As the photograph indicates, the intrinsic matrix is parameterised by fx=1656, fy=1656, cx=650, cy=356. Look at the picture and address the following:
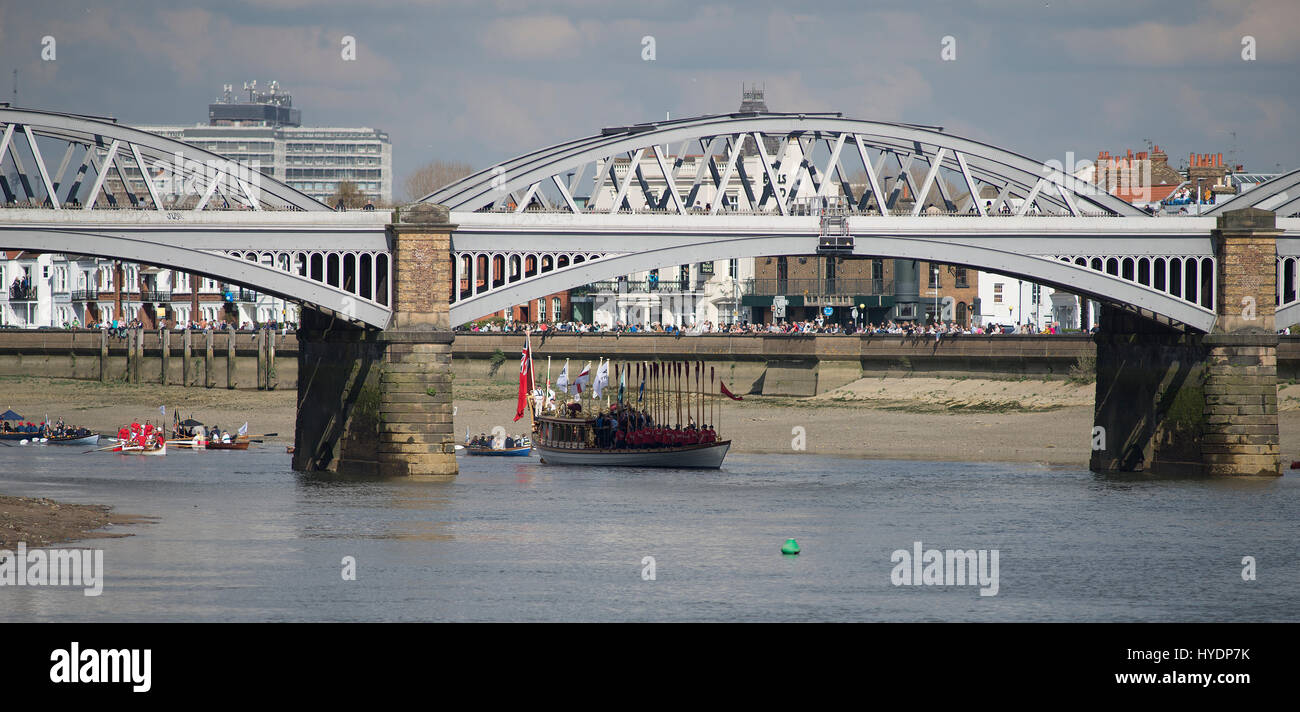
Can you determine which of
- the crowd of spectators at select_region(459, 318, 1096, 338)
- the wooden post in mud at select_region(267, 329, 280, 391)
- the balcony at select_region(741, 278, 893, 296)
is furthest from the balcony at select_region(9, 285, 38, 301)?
the balcony at select_region(741, 278, 893, 296)

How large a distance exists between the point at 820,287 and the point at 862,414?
2937 cm

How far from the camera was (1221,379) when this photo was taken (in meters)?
60.2

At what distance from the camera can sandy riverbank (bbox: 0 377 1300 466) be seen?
76062 millimetres

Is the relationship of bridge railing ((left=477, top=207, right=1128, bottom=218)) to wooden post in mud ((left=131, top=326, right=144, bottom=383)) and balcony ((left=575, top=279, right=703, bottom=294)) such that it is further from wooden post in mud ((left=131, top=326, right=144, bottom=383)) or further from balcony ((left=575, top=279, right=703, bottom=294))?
balcony ((left=575, top=279, right=703, bottom=294))

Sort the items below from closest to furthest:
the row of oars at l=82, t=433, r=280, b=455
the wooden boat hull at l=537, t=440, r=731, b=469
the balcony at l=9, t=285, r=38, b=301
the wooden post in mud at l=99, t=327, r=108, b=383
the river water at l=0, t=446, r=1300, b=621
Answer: the river water at l=0, t=446, r=1300, b=621, the wooden boat hull at l=537, t=440, r=731, b=469, the row of oars at l=82, t=433, r=280, b=455, the wooden post in mud at l=99, t=327, r=108, b=383, the balcony at l=9, t=285, r=38, b=301

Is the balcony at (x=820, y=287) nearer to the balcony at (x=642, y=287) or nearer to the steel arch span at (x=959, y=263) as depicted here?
the balcony at (x=642, y=287)

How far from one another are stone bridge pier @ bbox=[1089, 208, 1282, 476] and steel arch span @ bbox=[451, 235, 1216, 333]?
0.95m

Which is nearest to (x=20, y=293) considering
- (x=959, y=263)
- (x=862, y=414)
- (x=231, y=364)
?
(x=231, y=364)

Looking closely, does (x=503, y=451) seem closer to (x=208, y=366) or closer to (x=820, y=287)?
(x=208, y=366)

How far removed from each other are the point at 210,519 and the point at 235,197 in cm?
1477

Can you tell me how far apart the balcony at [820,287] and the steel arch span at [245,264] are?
58864 mm

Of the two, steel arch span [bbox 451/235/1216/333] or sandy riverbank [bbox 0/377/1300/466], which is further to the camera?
sandy riverbank [bbox 0/377/1300/466]

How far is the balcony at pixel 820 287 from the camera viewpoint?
112625 mm
